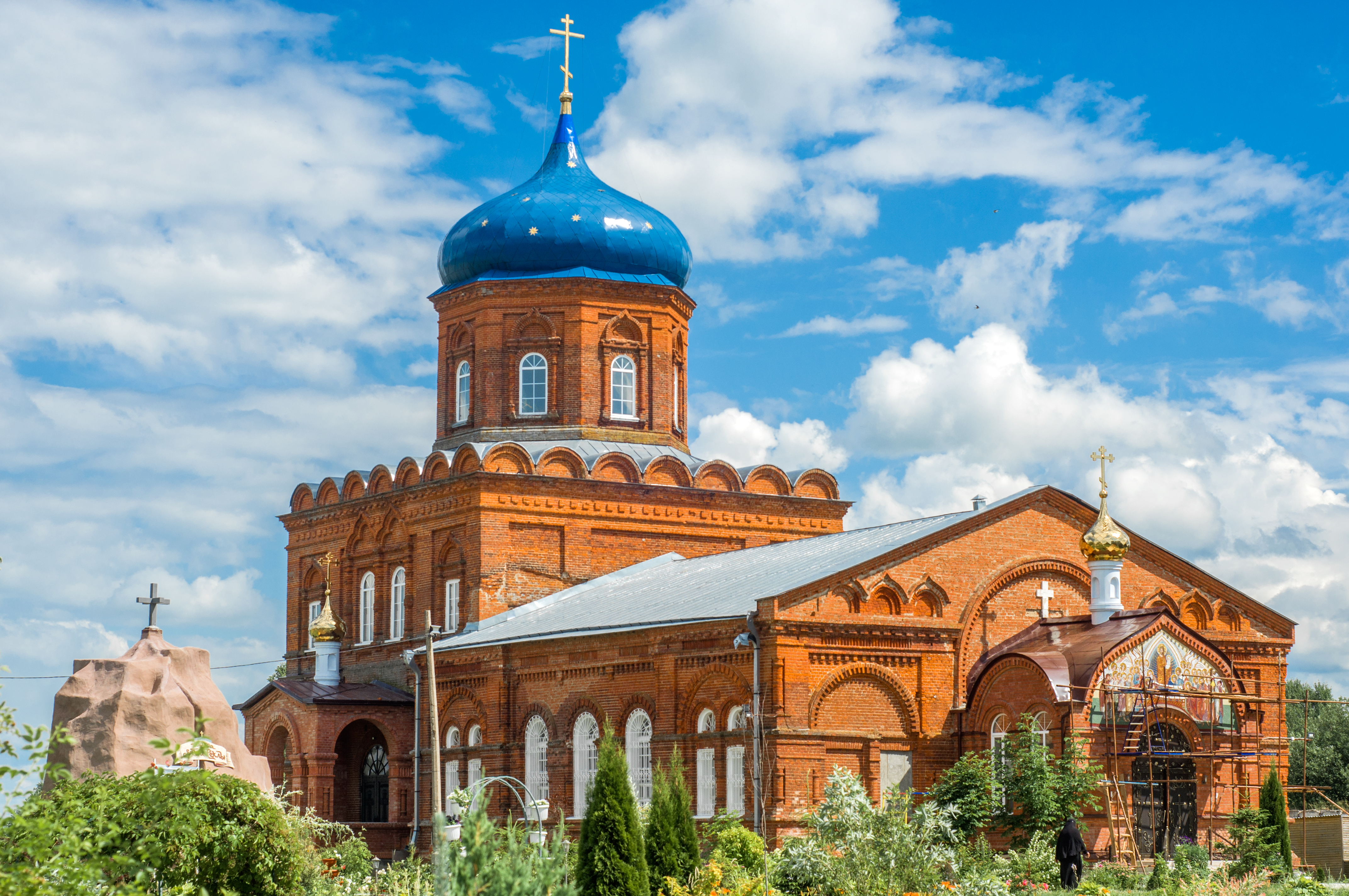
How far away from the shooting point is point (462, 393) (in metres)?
30.6

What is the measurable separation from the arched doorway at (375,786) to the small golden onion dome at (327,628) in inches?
79.0

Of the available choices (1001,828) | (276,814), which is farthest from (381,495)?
(276,814)

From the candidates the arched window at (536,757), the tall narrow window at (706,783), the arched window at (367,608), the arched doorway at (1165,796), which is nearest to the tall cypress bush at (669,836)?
the tall narrow window at (706,783)

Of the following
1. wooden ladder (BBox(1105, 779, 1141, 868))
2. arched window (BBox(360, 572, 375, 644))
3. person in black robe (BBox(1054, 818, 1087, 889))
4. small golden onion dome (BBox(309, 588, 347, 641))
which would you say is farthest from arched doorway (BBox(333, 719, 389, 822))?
person in black robe (BBox(1054, 818, 1087, 889))

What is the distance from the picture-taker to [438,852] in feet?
29.8

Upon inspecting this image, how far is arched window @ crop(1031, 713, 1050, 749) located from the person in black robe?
1.82 meters

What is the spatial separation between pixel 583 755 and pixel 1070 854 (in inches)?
319

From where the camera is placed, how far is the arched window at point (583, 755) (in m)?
24.0

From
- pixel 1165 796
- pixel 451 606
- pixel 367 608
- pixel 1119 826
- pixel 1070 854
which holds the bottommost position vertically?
pixel 1070 854

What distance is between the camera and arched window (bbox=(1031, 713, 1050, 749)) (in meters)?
20.1

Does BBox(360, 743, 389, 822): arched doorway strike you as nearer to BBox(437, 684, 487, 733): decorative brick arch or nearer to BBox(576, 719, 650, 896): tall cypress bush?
BBox(437, 684, 487, 733): decorative brick arch

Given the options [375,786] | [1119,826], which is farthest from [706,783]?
[375,786]

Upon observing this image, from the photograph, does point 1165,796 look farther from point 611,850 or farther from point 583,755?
point 611,850

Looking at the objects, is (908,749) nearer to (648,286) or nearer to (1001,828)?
(1001,828)
